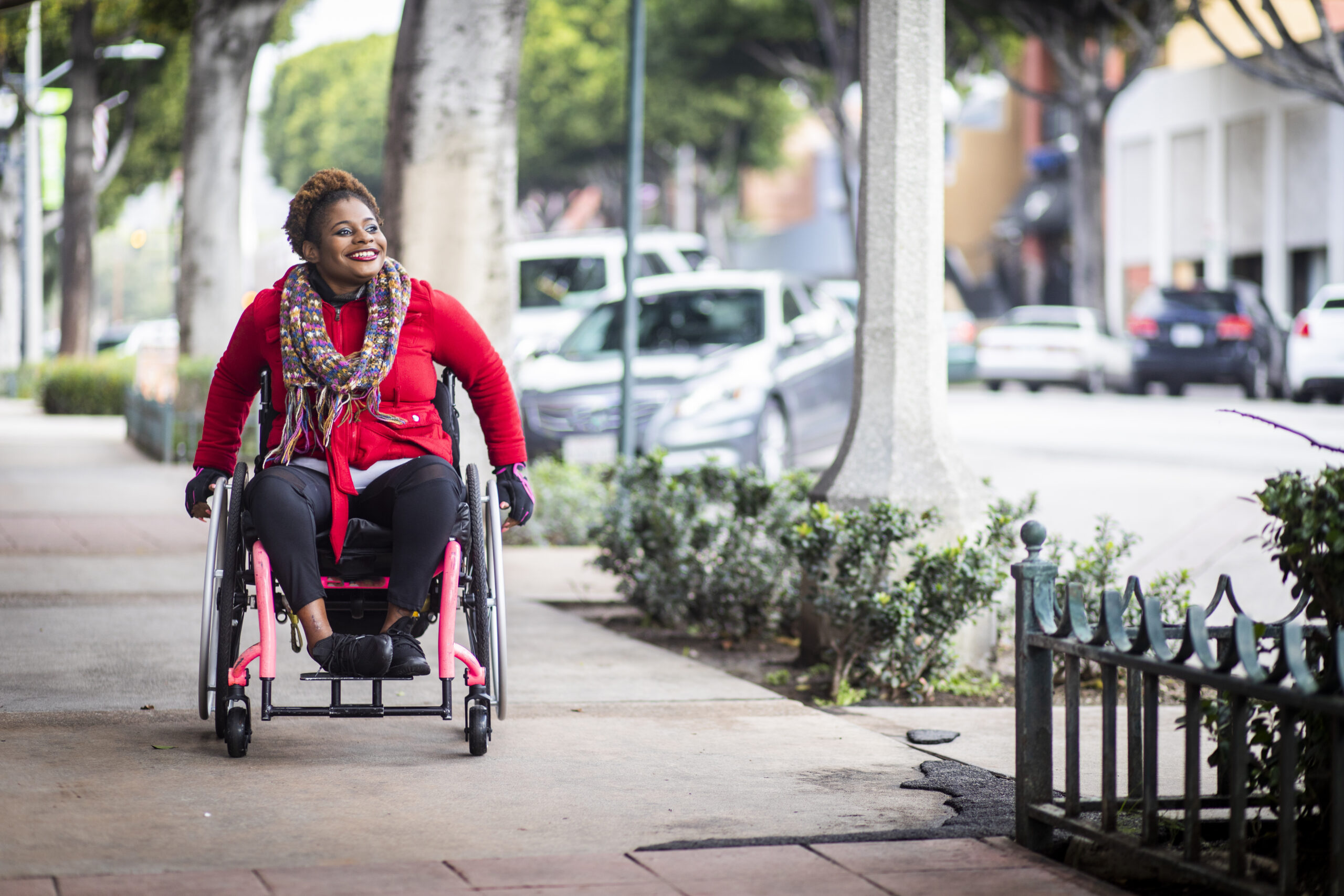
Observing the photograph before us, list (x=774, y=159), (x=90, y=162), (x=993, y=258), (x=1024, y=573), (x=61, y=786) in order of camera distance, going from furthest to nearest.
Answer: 1. (x=993, y=258)
2. (x=774, y=159)
3. (x=90, y=162)
4. (x=61, y=786)
5. (x=1024, y=573)

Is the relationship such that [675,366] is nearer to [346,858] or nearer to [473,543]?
[473,543]

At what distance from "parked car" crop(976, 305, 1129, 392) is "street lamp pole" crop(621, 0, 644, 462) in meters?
16.9

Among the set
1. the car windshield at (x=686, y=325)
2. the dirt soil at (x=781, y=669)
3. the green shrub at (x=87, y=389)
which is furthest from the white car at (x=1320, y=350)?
the dirt soil at (x=781, y=669)

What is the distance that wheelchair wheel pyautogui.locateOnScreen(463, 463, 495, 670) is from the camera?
490cm

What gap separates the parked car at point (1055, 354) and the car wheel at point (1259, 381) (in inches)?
116

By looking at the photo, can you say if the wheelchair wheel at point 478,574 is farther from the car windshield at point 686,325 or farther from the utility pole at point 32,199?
the utility pole at point 32,199

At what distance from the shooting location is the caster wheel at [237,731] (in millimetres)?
4797

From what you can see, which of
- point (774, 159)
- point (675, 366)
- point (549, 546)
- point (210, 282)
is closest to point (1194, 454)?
point (675, 366)

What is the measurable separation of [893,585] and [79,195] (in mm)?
25245

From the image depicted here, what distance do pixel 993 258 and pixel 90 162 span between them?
30637 millimetres

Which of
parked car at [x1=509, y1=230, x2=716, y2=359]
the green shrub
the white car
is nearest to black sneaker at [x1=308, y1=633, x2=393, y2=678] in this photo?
parked car at [x1=509, y1=230, x2=716, y2=359]

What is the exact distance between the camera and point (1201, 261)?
38938 millimetres

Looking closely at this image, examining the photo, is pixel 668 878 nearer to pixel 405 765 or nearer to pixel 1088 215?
pixel 405 765

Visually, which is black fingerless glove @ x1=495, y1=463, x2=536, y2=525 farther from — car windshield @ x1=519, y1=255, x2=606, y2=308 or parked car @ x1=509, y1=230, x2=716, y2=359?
car windshield @ x1=519, y1=255, x2=606, y2=308
